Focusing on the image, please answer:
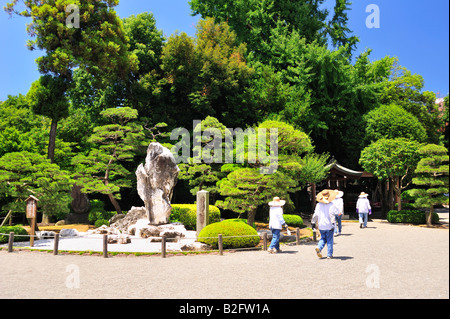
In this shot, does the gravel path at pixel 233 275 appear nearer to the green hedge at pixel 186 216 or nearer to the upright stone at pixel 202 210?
the upright stone at pixel 202 210

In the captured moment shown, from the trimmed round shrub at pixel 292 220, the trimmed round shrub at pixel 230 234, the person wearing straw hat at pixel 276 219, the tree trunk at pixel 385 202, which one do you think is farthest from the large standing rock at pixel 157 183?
the tree trunk at pixel 385 202

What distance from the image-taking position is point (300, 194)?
31.1 metres

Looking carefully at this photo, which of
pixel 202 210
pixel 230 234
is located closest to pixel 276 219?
pixel 230 234

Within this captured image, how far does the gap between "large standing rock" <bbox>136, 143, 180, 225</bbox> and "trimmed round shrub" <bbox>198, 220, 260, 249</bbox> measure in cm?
441

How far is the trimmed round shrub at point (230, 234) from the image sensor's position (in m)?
12.8

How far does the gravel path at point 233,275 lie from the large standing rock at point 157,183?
5274mm

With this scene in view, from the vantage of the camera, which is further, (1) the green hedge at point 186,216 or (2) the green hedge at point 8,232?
(1) the green hedge at point 186,216

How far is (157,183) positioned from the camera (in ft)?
56.1

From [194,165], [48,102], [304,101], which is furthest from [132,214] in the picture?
[304,101]

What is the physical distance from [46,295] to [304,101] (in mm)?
23140

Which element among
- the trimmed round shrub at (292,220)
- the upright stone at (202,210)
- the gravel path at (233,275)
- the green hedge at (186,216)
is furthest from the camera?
the green hedge at (186,216)

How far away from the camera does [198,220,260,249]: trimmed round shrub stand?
42.0 ft

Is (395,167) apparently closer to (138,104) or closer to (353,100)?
(353,100)

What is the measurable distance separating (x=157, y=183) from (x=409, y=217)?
16.8m
